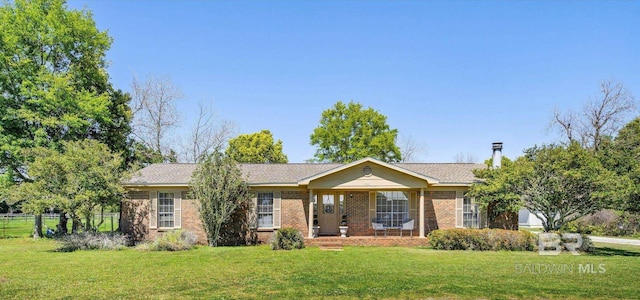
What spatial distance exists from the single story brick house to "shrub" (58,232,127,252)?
1.85 meters

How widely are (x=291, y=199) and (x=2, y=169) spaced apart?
17060 millimetres

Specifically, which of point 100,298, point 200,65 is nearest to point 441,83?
point 200,65

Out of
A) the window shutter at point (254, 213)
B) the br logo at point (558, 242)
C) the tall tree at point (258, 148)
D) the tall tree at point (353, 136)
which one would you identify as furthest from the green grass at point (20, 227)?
the br logo at point (558, 242)

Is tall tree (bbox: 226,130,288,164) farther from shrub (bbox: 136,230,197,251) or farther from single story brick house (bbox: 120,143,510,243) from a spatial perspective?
shrub (bbox: 136,230,197,251)

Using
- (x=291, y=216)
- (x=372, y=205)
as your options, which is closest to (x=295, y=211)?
(x=291, y=216)

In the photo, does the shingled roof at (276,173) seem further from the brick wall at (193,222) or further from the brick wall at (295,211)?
the brick wall at (193,222)

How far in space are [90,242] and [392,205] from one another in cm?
1349

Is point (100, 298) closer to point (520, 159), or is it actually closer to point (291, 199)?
point (291, 199)

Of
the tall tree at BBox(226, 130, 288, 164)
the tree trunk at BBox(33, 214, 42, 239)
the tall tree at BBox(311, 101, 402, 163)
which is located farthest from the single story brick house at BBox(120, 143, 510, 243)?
the tall tree at BBox(226, 130, 288, 164)

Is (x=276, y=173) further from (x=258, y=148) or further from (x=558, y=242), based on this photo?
(x=258, y=148)

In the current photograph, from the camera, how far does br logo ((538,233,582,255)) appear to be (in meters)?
16.5

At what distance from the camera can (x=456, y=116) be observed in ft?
108

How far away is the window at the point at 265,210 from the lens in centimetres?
1956

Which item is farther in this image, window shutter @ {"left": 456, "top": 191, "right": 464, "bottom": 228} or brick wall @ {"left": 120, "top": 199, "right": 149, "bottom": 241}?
window shutter @ {"left": 456, "top": 191, "right": 464, "bottom": 228}
